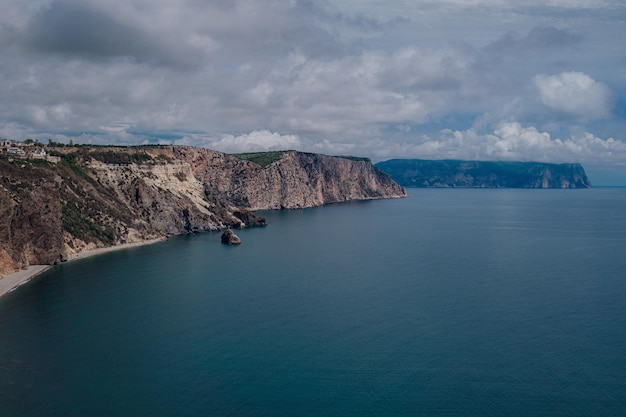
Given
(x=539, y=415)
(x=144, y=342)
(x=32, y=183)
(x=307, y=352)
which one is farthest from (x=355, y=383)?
(x=32, y=183)

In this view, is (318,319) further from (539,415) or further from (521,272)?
(521,272)

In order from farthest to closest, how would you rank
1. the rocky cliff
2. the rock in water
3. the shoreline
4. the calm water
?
the rock in water → the rocky cliff → the shoreline → the calm water

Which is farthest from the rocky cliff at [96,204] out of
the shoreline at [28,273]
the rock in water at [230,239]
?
the rock in water at [230,239]

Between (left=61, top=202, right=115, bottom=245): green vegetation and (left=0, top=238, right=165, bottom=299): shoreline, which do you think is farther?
(left=61, top=202, right=115, bottom=245): green vegetation

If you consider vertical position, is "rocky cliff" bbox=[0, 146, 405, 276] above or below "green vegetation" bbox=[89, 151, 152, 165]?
below

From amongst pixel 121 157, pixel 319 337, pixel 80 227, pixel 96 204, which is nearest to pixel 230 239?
pixel 96 204

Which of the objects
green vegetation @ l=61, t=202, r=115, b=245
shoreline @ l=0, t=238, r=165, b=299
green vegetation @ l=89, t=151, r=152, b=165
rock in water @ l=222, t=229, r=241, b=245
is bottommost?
shoreline @ l=0, t=238, r=165, b=299

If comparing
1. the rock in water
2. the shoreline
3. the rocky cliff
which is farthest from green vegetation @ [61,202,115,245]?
the rock in water

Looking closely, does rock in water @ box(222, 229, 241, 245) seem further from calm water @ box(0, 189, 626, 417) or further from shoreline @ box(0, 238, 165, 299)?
shoreline @ box(0, 238, 165, 299)
